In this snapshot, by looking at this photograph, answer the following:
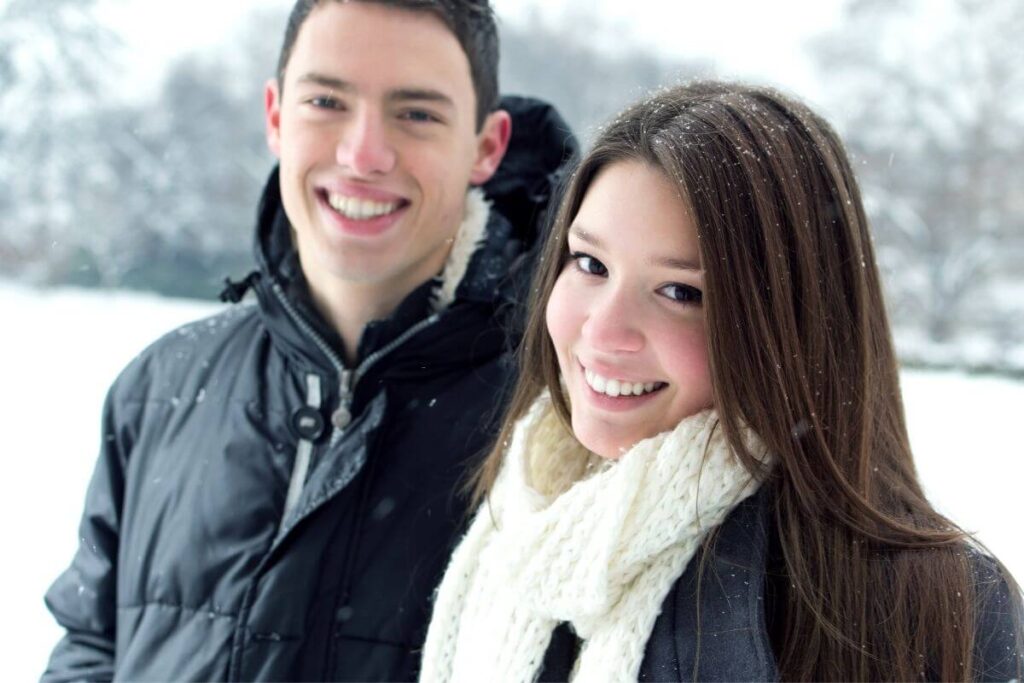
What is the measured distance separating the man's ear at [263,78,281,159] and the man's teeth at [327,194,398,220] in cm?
25

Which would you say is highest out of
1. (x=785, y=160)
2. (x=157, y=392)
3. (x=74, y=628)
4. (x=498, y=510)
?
(x=785, y=160)

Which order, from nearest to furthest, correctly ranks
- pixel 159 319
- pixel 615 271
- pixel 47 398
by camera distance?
pixel 615 271, pixel 47 398, pixel 159 319

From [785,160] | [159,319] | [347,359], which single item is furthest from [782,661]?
[159,319]

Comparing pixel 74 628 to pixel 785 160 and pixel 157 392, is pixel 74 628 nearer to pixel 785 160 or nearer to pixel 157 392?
pixel 157 392

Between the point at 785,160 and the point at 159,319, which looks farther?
the point at 159,319

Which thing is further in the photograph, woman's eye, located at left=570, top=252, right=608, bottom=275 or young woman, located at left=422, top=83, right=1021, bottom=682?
woman's eye, located at left=570, top=252, right=608, bottom=275

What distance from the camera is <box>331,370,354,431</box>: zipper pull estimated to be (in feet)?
5.96

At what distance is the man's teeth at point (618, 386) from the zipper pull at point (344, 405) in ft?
2.00

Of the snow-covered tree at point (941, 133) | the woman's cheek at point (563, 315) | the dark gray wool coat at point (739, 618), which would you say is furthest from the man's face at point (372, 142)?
the snow-covered tree at point (941, 133)

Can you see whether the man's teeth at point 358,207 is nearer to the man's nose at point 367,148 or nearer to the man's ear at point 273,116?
the man's nose at point 367,148

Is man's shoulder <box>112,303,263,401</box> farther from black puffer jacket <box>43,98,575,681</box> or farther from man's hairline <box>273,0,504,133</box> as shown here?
man's hairline <box>273,0,504,133</box>

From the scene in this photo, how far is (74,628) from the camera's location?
2006 millimetres

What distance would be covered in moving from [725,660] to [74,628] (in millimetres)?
1404

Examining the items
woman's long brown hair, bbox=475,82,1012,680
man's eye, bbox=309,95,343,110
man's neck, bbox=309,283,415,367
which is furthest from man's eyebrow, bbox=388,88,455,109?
woman's long brown hair, bbox=475,82,1012,680
